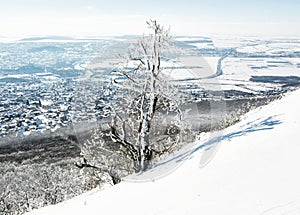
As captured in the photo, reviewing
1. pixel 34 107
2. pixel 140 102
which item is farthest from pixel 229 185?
pixel 34 107

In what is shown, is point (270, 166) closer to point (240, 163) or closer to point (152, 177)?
point (240, 163)

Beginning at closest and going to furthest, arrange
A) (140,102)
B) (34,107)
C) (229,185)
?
(229,185)
(140,102)
(34,107)

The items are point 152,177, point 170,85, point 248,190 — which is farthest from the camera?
point 170,85

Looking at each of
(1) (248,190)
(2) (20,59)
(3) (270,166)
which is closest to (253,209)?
(1) (248,190)

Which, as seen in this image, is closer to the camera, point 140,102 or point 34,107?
point 140,102

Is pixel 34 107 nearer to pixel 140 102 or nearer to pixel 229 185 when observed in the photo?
pixel 140 102

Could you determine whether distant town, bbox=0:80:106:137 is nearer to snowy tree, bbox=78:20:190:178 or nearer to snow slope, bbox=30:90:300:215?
snowy tree, bbox=78:20:190:178

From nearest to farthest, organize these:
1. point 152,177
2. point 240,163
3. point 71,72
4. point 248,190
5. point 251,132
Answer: point 248,190, point 240,163, point 152,177, point 251,132, point 71,72

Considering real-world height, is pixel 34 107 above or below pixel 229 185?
below
